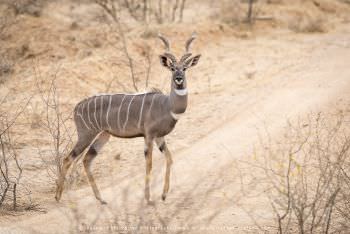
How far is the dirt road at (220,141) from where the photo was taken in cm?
659

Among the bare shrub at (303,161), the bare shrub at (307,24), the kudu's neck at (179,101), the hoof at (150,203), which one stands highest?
the bare shrub at (307,24)

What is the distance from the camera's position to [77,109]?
24.3ft

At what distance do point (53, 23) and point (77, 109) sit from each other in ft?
26.6

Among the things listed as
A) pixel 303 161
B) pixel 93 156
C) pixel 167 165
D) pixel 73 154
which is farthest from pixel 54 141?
A: pixel 303 161

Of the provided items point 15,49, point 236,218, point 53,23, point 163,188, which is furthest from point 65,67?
point 236,218

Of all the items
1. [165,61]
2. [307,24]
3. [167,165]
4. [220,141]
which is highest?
[165,61]

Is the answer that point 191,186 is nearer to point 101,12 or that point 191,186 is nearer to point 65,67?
point 65,67

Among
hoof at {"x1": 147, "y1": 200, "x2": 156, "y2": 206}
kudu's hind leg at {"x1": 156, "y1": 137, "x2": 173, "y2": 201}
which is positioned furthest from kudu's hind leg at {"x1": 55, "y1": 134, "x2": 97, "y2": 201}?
hoof at {"x1": 147, "y1": 200, "x2": 156, "y2": 206}

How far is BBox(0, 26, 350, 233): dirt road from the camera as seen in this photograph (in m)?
6.59

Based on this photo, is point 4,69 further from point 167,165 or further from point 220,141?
point 167,165

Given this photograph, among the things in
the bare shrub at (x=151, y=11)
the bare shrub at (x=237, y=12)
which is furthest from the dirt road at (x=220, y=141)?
the bare shrub at (x=151, y=11)

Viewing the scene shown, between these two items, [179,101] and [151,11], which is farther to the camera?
[151,11]

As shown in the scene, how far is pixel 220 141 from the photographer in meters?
9.02

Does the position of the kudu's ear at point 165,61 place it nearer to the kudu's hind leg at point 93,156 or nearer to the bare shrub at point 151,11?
the kudu's hind leg at point 93,156
